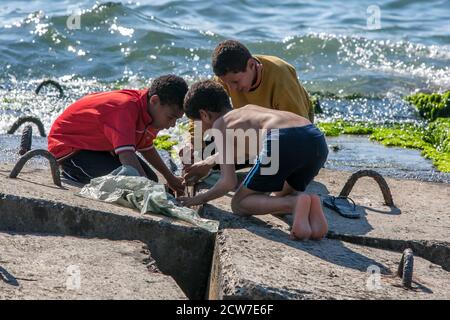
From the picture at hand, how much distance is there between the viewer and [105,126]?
18.3ft

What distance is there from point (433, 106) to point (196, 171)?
16.9ft

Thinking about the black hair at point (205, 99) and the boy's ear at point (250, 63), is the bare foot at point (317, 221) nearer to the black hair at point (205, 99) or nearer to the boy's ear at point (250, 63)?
the black hair at point (205, 99)

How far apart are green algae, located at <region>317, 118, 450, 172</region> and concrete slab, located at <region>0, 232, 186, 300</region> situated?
3.93 m

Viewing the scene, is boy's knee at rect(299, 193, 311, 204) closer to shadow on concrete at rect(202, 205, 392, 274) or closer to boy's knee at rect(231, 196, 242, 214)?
shadow on concrete at rect(202, 205, 392, 274)

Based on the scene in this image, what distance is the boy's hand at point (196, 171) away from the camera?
538 cm

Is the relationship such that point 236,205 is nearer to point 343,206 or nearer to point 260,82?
point 343,206

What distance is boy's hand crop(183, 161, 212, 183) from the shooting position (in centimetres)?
538

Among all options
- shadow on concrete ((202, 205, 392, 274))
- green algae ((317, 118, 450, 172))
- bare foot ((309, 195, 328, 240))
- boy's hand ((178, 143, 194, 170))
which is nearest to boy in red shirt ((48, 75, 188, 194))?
boy's hand ((178, 143, 194, 170))

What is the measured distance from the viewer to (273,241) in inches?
177

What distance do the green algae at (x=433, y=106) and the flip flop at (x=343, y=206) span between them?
469 cm

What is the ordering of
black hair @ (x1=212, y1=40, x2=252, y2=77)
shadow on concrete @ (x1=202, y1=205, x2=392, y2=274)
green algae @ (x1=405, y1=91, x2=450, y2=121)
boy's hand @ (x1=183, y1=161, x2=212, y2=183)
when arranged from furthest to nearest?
green algae @ (x1=405, y1=91, x2=450, y2=121), black hair @ (x1=212, y1=40, x2=252, y2=77), boy's hand @ (x1=183, y1=161, x2=212, y2=183), shadow on concrete @ (x1=202, y1=205, x2=392, y2=274)

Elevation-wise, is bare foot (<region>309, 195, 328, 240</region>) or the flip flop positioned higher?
bare foot (<region>309, 195, 328, 240</region>)

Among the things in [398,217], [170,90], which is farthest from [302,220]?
[170,90]

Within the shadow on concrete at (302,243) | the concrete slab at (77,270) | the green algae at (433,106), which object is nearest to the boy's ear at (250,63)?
the shadow on concrete at (302,243)
